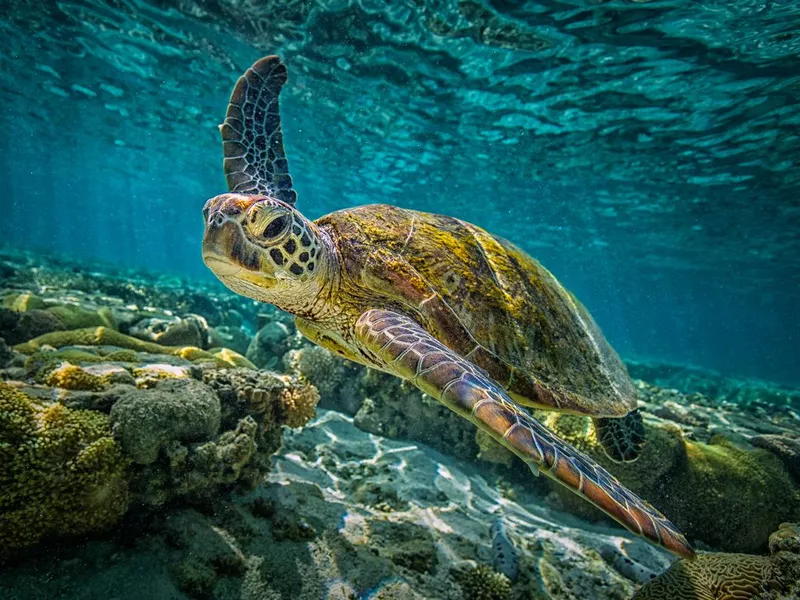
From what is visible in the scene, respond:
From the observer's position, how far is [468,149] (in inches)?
650

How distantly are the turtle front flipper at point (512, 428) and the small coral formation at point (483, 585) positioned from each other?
51.4 inches

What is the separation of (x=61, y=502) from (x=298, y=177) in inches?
1054

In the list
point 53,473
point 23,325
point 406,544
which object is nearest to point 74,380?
point 53,473

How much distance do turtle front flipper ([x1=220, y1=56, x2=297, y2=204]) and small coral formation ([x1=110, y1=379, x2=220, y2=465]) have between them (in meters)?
2.19

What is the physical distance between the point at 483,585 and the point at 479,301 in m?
2.16

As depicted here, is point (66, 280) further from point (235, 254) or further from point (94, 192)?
point (94, 192)

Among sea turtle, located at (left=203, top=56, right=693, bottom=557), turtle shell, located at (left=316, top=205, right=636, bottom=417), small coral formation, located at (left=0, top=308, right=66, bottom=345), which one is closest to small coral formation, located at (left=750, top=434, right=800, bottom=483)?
sea turtle, located at (left=203, top=56, right=693, bottom=557)

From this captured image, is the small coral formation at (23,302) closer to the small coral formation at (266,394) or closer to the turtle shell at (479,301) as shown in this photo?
the small coral formation at (266,394)

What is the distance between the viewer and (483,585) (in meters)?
2.75

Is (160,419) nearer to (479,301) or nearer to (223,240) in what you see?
(223,240)

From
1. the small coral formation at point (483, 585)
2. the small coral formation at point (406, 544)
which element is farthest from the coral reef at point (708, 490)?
the small coral formation at point (406, 544)

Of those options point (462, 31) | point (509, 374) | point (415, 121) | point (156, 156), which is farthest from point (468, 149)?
point (156, 156)

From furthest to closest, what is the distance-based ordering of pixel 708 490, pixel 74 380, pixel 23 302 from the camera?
pixel 23 302 → pixel 708 490 → pixel 74 380

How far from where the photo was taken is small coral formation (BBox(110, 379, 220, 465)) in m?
2.32
